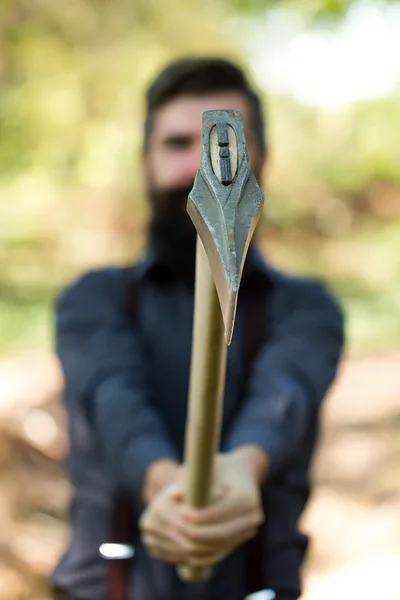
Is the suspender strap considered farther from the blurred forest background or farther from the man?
the blurred forest background

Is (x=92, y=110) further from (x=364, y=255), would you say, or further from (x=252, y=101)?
(x=252, y=101)

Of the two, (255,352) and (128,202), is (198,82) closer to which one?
(255,352)

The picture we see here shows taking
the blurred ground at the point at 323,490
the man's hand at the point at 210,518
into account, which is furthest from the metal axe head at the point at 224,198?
the blurred ground at the point at 323,490

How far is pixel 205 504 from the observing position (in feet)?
1.90

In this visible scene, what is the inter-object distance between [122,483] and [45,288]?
340 centimetres

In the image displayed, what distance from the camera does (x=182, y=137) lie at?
729mm

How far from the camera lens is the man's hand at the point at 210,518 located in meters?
0.59

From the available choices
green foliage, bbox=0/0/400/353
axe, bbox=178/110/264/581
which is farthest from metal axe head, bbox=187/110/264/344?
green foliage, bbox=0/0/400/353

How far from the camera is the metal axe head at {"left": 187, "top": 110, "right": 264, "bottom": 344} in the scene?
1.10ft

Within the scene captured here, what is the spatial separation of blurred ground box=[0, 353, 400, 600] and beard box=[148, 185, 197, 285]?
3.29 ft

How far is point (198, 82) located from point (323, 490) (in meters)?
1.77

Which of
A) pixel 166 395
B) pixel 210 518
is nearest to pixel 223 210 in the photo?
pixel 210 518

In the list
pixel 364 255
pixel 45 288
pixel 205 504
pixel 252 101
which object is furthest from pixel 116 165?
pixel 205 504

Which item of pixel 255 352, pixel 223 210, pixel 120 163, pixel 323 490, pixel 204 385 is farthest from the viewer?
pixel 120 163
